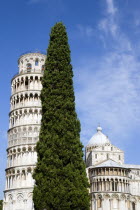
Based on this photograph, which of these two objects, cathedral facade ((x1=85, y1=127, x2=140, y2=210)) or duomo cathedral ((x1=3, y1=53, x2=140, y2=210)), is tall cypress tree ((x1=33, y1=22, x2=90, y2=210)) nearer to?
duomo cathedral ((x1=3, y1=53, x2=140, y2=210))

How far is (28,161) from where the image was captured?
5025 centimetres

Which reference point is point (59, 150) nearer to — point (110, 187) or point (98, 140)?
point (110, 187)

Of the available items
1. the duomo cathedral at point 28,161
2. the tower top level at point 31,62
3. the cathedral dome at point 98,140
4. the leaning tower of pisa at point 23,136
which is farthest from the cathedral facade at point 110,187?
the tower top level at point 31,62

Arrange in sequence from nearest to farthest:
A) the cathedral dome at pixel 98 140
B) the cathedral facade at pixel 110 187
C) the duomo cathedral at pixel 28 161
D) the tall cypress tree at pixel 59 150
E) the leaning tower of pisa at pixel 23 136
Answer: the tall cypress tree at pixel 59 150, the leaning tower of pisa at pixel 23 136, the duomo cathedral at pixel 28 161, the cathedral facade at pixel 110 187, the cathedral dome at pixel 98 140

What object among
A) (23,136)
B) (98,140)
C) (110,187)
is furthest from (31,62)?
(110,187)

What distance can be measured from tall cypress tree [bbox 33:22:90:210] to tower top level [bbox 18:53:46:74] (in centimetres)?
3344

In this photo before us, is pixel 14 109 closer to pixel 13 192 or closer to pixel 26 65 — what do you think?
pixel 26 65

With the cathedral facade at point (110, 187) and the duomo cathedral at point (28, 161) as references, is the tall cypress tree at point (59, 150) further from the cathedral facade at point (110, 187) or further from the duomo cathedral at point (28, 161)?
the cathedral facade at point (110, 187)

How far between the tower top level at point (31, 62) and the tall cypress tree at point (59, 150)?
33444mm

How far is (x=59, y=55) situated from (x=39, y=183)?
33.5ft

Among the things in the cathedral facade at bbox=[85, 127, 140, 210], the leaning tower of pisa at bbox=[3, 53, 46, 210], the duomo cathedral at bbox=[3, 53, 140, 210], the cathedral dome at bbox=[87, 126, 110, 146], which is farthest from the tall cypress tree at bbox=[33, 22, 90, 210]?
the cathedral dome at bbox=[87, 126, 110, 146]

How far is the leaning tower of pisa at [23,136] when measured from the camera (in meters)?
49.2

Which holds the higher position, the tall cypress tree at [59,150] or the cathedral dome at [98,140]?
the cathedral dome at [98,140]

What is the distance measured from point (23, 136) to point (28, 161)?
4266 mm
